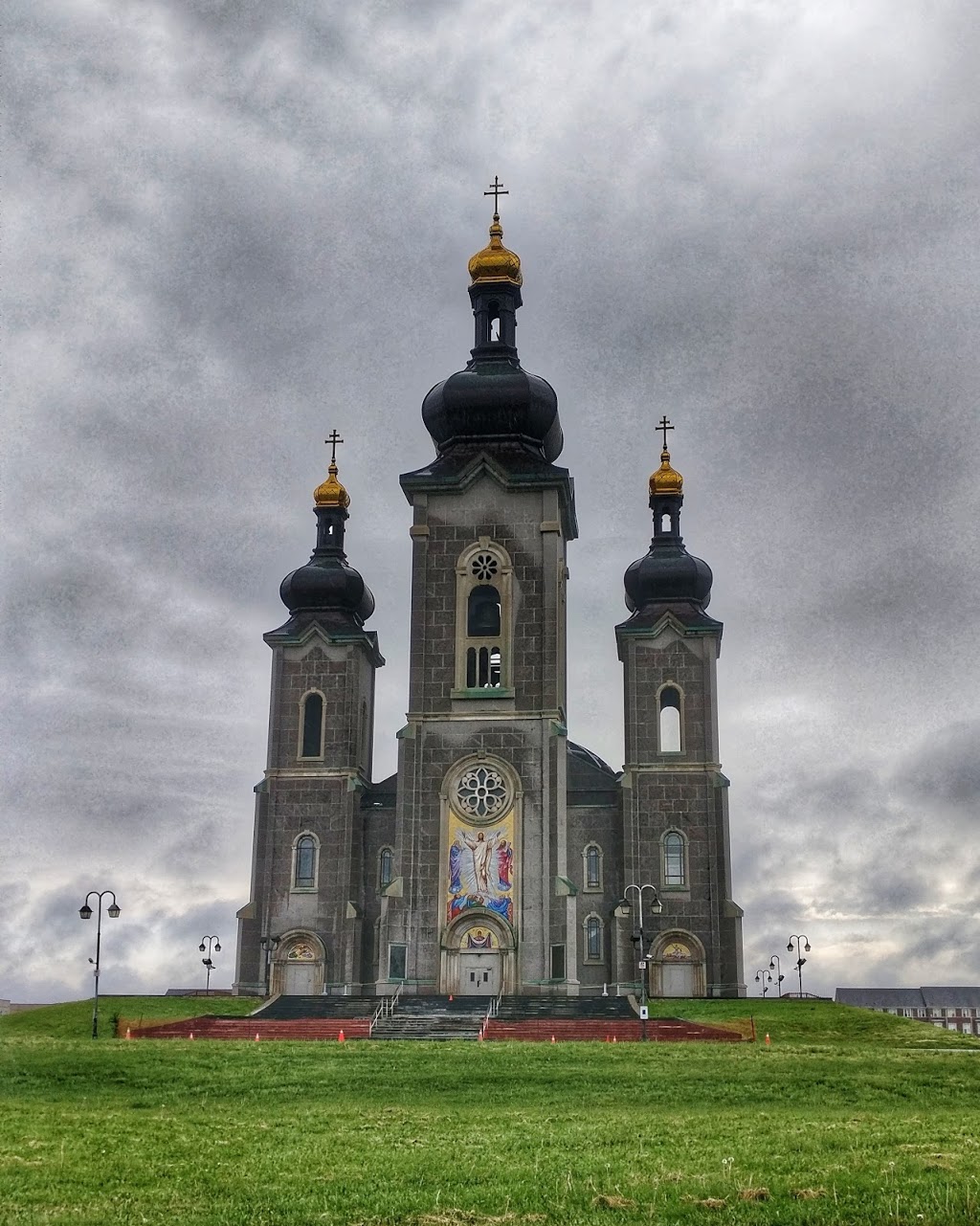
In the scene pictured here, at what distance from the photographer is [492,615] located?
59094mm

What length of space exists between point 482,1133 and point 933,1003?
13776 centimetres

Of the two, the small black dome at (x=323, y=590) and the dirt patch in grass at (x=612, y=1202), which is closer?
the dirt patch in grass at (x=612, y=1202)

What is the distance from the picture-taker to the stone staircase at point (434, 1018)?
4219cm

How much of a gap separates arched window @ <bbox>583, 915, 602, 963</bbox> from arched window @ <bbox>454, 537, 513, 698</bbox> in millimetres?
11092

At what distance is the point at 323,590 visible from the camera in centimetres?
6775

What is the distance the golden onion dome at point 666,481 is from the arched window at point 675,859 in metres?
17.2

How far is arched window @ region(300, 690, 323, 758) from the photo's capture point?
64.9m

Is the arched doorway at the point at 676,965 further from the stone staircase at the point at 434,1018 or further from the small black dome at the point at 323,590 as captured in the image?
the small black dome at the point at 323,590

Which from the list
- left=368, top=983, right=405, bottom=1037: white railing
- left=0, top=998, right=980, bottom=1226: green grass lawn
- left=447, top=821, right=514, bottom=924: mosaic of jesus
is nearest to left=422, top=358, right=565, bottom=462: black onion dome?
left=447, top=821, right=514, bottom=924: mosaic of jesus

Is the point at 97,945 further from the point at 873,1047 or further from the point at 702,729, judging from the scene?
the point at 702,729

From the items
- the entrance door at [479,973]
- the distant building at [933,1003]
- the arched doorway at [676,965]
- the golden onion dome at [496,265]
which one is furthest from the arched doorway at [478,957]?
the distant building at [933,1003]

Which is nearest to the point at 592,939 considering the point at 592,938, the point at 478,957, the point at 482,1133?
the point at 592,938

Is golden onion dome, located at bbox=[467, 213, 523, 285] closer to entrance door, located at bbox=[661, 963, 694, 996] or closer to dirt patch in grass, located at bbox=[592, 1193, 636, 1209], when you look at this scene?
entrance door, located at bbox=[661, 963, 694, 996]

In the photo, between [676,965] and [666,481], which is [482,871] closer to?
[676,965]
